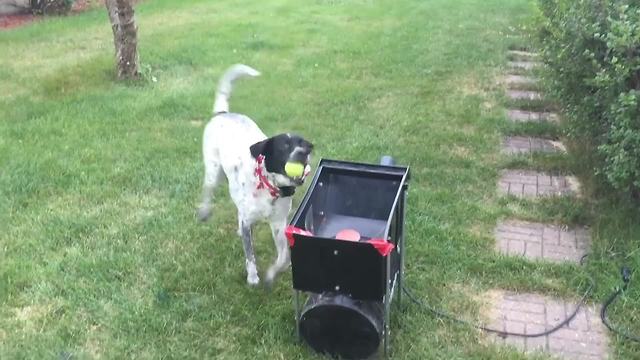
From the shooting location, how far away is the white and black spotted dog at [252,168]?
331cm

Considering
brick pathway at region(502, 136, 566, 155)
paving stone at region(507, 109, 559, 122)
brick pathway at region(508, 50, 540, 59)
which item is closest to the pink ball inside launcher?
brick pathway at region(502, 136, 566, 155)

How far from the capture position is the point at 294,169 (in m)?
3.23

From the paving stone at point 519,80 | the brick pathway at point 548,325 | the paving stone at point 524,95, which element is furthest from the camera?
the paving stone at point 519,80

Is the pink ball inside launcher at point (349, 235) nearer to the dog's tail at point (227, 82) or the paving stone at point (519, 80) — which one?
the dog's tail at point (227, 82)

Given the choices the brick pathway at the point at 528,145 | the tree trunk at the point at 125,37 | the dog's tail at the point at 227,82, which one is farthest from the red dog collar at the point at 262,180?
the tree trunk at the point at 125,37

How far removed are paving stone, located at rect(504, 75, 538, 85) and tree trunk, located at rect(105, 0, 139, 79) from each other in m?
3.99

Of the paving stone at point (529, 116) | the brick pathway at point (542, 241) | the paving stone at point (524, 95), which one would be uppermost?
the brick pathway at point (542, 241)

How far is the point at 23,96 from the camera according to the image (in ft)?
22.9

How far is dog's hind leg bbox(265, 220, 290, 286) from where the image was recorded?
367 cm

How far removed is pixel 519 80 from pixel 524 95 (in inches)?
23.4

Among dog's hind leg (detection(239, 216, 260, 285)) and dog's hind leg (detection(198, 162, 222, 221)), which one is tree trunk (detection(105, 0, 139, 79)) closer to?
dog's hind leg (detection(198, 162, 222, 221))

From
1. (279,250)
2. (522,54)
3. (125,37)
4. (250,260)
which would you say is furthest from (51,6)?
(279,250)

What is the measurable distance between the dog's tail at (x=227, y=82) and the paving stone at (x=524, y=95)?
3657 millimetres

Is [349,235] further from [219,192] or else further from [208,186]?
[219,192]
